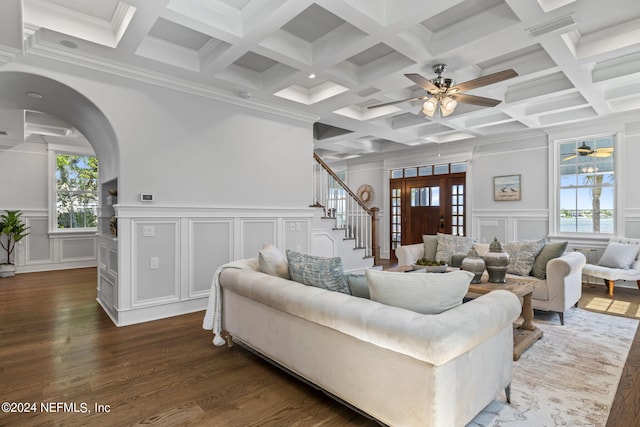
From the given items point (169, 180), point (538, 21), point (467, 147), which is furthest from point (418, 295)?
point (467, 147)

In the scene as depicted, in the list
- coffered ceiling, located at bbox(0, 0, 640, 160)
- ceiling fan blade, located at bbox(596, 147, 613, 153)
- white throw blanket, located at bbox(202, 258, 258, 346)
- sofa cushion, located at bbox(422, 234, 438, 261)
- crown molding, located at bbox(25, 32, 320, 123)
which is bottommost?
white throw blanket, located at bbox(202, 258, 258, 346)

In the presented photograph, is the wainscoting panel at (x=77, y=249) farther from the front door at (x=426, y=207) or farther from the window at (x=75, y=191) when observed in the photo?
the front door at (x=426, y=207)

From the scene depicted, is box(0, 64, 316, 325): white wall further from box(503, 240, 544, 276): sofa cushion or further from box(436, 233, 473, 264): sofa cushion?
box(503, 240, 544, 276): sofa cushion

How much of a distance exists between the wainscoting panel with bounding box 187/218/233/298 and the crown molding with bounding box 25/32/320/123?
1621mm

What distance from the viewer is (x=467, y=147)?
7.38 m

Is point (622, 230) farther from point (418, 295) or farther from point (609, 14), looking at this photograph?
point (418, 295)

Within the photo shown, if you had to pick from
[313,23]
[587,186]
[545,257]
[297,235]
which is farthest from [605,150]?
[313,23]

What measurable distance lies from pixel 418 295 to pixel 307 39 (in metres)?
2.99

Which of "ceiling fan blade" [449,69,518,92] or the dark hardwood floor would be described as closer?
the dark hardwood floor

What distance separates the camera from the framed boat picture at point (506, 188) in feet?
22.1

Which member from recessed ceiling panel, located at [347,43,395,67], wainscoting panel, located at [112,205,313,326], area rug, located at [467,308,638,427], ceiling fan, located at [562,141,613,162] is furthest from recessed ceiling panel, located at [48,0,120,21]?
ceiling fan, located at [562,141,613,162]

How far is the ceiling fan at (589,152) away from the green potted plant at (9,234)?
34.2ft

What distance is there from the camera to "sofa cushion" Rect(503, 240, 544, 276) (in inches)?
157

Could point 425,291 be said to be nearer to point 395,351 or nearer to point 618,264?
point 395,351
